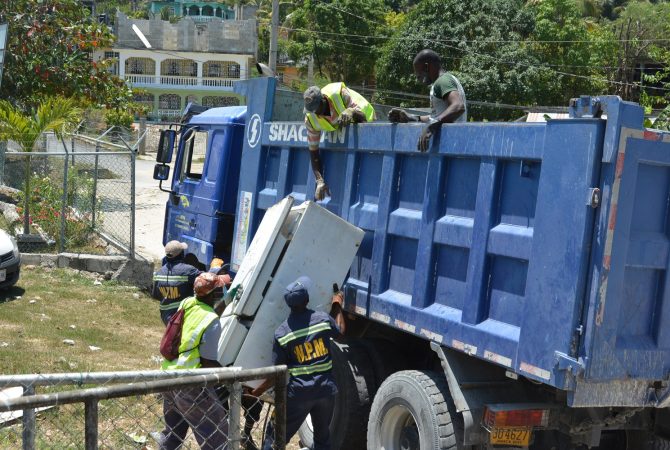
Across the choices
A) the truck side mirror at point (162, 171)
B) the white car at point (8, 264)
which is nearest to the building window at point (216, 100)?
the white car at point (8, 264)

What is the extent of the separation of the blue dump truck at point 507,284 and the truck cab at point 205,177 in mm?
2088

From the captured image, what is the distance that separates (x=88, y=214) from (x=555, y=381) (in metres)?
10.4

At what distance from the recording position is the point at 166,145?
9289 millimetres

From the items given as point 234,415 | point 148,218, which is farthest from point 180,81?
point 234,415

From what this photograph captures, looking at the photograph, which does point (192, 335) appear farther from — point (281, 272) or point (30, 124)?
point (30, 124)

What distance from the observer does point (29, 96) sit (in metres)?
18.8

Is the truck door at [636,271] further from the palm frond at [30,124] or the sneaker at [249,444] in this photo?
the palm frond at [30,124]

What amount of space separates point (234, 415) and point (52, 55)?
17.1 meters

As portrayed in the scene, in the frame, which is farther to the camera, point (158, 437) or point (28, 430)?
point (158, 437)

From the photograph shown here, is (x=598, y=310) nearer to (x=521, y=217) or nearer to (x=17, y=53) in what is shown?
(x=521, y=217)

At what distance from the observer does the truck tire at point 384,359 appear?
5727 mm

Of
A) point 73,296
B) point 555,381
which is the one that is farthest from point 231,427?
point 73,296

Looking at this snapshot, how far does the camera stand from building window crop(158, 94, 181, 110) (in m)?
61.2

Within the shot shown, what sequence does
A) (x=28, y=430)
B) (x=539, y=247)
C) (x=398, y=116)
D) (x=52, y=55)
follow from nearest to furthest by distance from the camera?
(x=28, y=430) < (x=539, y=247) < (x=398, y=116) < (x=52, y=55)
